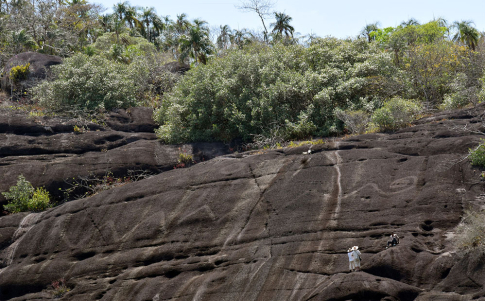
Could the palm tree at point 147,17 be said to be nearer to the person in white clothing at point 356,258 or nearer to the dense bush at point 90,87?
the dense bush at point 90,87

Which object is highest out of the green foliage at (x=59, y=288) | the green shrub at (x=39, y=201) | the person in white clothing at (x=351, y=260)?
the green shrub at (x=39, y=201)

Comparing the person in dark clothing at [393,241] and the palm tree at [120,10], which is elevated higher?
the palm tree at [120,10]

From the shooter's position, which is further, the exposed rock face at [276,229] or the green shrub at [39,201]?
the green shrub at [39,201]

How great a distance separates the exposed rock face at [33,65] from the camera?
3616 centimetres

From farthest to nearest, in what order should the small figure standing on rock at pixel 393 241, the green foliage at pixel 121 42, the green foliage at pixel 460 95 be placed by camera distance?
the green foliage at pixel 121 42, the green foliage at pixel 460 95, the small figure standing on rock at pixel 393 241

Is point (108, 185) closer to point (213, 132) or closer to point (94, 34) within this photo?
point (213, 132)

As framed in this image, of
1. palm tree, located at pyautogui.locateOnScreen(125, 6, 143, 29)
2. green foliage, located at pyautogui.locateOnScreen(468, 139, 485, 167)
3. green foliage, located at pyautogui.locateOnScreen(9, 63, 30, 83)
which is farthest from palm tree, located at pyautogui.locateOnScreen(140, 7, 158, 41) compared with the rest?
green foliage, located at pyautogui.locateOnScreen(468, 139, 485, 167)

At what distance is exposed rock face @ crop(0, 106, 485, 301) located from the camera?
1295 cm

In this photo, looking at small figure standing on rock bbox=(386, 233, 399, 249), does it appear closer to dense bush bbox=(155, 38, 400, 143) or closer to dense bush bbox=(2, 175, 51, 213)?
dense bush bbox=(155, 38, 400, 143)

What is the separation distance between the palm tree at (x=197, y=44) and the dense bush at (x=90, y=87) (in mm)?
6143

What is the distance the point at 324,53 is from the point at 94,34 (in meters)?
38.8

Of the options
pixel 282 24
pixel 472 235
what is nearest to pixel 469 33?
pixel 282 24

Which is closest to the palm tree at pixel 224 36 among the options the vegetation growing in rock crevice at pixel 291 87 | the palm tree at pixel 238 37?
the palm tree at pixel 238 37

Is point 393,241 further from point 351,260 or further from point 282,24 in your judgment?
point 282,24
